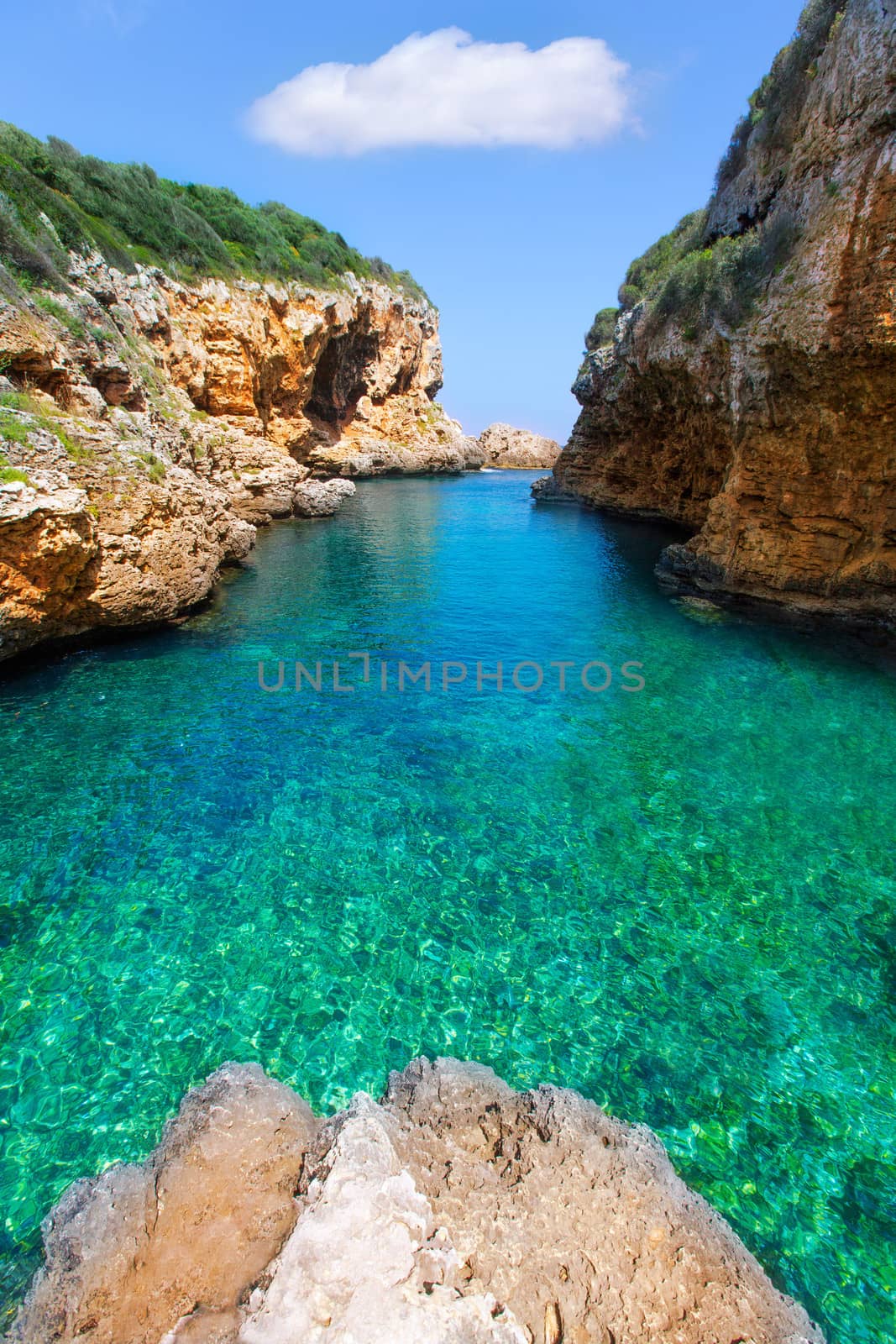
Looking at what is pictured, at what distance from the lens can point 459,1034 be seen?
5.84m

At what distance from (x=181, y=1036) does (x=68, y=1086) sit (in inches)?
36.5

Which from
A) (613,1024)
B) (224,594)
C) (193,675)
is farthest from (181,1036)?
(224,594)

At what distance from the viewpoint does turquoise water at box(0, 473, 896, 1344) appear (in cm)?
506

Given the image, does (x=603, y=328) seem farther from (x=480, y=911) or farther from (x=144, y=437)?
(x=480, y=911)

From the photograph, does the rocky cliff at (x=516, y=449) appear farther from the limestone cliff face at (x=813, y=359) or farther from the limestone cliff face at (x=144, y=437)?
the limestone cliff face at (x=813, y=359)

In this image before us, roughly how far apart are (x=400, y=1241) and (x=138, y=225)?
40.6 m

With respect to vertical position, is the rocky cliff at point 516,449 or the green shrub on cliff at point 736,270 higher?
the green shrub on cliff at point 736,270

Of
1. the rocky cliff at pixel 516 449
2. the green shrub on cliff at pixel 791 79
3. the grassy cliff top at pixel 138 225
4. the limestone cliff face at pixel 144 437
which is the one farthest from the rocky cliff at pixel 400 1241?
the rocky cliff at pixel 516 449

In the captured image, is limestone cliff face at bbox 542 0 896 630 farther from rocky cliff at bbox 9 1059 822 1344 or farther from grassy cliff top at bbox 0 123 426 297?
grassy cliff top at bbox 0 123 426 297

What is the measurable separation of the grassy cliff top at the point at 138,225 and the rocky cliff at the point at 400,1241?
2092cm

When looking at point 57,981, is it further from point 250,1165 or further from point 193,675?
point 193,675

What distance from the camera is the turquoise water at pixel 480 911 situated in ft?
16.6

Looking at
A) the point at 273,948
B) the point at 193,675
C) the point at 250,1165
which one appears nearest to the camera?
the point at 250,1165

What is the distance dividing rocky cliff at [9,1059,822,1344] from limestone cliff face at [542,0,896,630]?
15430 mm
